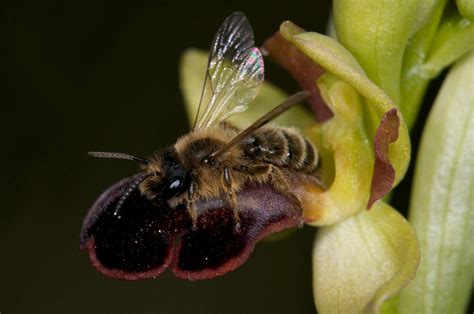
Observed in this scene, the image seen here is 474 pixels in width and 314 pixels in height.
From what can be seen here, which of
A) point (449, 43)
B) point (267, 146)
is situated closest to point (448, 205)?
point (449, 43)

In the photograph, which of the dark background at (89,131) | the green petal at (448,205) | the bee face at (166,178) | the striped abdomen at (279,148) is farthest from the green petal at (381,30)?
the dark background at (89,131)

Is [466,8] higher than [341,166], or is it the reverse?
[466,8]

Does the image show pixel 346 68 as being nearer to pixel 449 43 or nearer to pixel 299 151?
pixel 299 151

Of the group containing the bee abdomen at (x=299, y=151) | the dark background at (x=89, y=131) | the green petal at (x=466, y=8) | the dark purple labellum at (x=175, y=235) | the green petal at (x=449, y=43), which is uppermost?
the green petal at (x=466, y=8)

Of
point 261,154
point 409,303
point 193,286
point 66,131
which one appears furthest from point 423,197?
point 66,131

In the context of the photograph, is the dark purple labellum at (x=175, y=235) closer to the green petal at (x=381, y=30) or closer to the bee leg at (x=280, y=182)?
the bee leg at (x=280, y=182)

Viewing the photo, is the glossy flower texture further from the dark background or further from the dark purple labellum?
the dark background

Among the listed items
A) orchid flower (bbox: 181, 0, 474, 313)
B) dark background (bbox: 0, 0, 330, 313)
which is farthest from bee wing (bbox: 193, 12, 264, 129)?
dark background (bbox: 0, 0, 330, 313)
